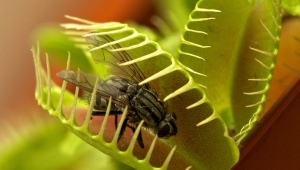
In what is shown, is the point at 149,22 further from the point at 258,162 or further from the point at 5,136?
the point at 258,162

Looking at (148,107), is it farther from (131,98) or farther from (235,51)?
(235,51)

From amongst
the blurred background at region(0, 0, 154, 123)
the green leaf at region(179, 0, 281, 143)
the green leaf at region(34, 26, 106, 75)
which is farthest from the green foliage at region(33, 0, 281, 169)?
the blurred background at region(0, 0, 154, 123)

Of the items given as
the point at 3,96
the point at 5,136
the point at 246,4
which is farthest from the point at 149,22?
the point at 246,4

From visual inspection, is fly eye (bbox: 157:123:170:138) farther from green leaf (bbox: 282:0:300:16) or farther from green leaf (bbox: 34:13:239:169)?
green leaf (bbox: 282:0:300:16)

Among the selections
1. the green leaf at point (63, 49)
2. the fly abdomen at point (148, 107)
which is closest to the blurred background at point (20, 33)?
the green leaf at point (63, 49)

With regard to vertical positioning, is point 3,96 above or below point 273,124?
below

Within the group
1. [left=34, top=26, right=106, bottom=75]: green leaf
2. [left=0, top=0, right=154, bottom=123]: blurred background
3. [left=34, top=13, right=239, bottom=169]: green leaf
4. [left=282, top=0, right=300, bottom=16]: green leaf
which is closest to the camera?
[left=34, top=13, right=239, bottom=169]: green leaf

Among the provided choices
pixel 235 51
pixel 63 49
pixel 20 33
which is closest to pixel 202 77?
pixel 235 51
